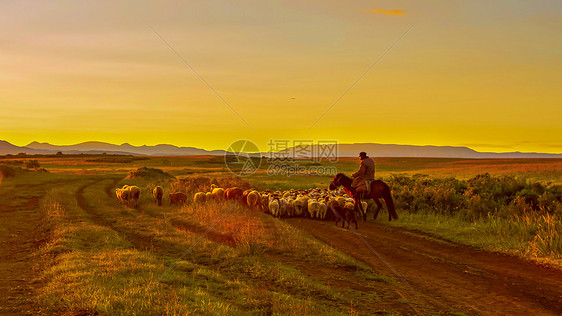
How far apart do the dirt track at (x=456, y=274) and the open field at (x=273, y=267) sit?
0.11 feet

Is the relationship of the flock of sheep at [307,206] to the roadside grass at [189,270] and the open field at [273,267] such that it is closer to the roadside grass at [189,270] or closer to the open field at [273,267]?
the open field at [273,267]

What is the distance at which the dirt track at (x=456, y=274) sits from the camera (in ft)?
25.4

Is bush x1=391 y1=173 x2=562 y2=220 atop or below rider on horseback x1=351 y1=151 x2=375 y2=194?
below

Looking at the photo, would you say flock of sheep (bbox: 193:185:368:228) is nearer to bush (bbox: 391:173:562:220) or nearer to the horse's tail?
the horse's tail

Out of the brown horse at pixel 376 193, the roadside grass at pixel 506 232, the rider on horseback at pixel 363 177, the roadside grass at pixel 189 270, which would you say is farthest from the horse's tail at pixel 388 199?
the roadside grass at pixel 189 270

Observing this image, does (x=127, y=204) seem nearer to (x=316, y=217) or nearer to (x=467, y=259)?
(x=316, y=217)

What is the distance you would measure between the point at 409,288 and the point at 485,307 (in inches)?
62.1

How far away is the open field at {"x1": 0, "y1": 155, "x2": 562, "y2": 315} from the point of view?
742 cm

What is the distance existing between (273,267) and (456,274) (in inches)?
188

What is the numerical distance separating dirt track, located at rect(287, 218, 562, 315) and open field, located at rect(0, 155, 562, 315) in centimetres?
3

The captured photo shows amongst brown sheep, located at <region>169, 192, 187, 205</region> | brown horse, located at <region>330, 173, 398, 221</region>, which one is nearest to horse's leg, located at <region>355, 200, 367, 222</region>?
brown horse, located at <region>330, 173, 398, 221</region>

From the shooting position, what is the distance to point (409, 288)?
339 inches

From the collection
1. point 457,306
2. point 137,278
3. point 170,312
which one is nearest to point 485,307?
point 457,306

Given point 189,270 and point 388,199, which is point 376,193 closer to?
point 388,199
